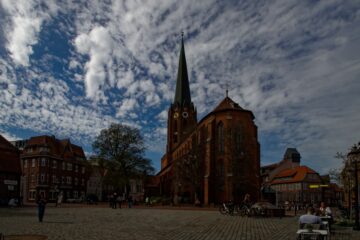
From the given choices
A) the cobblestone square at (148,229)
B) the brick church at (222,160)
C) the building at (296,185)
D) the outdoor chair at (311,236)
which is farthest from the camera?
the building at (296,185)

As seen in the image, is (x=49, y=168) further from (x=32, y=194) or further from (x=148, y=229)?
(x=148, y=229)

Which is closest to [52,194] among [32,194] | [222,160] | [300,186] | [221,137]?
[32,194]

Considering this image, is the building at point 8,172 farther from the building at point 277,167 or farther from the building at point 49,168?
the building at point 277,167

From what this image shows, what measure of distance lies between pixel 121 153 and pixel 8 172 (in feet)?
66.0

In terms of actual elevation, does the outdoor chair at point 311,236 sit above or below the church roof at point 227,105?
below

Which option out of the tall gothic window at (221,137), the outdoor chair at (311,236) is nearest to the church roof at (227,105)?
the tall gothic window at (221,137)

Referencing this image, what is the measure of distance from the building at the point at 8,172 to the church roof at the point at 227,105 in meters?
31.8

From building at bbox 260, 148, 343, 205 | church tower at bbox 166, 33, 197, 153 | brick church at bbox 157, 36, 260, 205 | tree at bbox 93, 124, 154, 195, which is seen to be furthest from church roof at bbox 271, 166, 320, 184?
tree at bbox 93, 124, 154, 195

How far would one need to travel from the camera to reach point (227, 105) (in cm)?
6228

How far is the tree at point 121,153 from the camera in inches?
2339

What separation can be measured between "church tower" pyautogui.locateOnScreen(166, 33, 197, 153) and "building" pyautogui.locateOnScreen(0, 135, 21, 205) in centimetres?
5353

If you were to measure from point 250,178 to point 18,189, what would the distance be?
109 feet

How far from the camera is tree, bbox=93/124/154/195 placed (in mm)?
59406

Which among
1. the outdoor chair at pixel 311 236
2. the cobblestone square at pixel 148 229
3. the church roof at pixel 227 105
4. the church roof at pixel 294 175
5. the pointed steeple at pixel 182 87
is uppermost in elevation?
the pointed steeple at pixel 182 87
